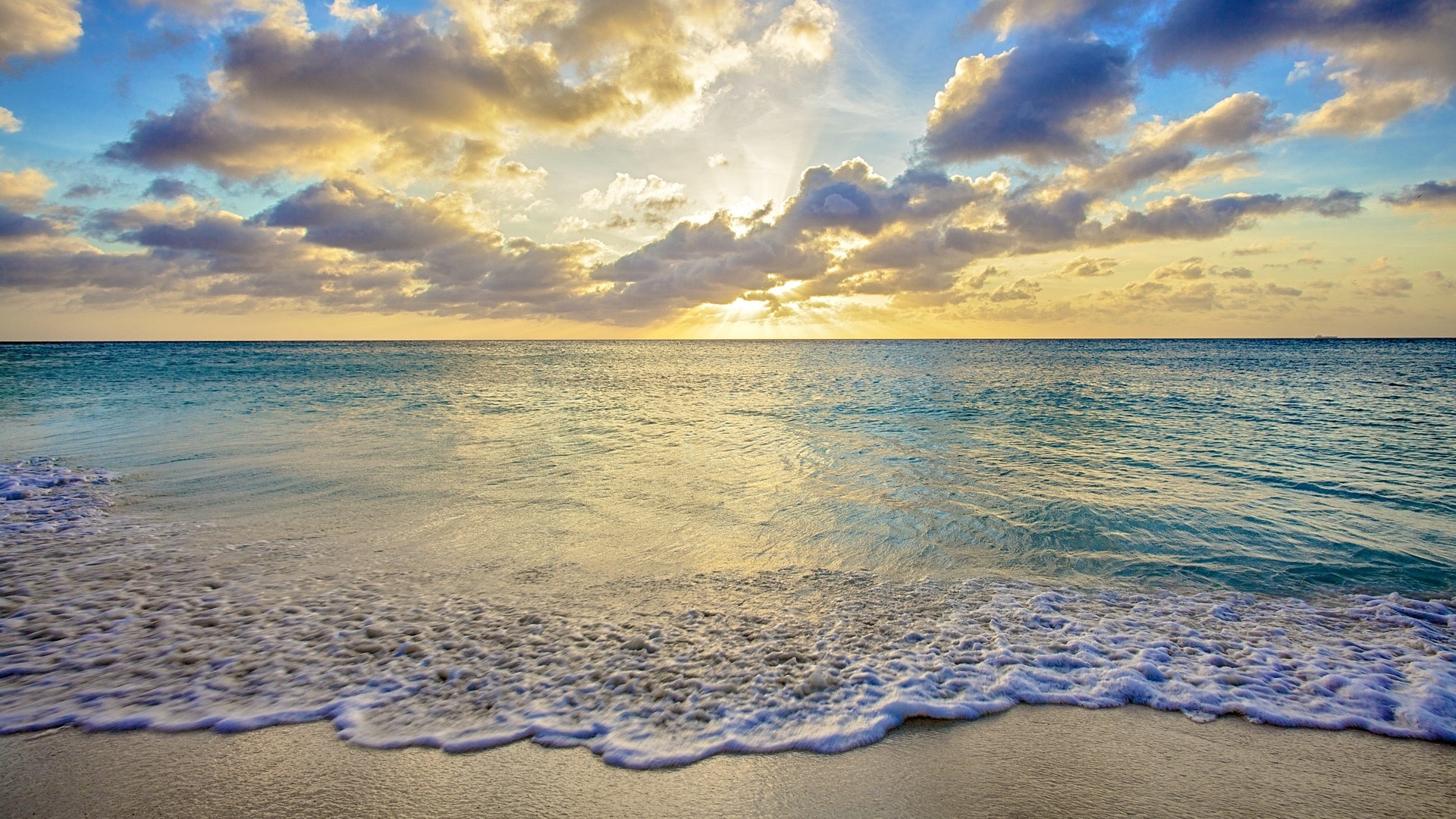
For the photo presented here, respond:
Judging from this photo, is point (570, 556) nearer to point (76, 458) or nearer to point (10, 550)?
point (10, 550)

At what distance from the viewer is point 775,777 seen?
3625mm

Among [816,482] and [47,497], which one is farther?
[816,482]

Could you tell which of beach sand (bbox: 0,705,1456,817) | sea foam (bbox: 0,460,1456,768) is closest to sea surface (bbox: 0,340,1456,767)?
sea foam (bbox: 0,460,1456,768)

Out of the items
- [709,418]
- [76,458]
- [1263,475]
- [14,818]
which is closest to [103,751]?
[14,818]

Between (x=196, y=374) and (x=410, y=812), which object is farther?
(x=196, y=374)

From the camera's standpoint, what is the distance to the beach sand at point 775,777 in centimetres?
334

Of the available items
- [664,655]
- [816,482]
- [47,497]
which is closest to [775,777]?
[664,655]

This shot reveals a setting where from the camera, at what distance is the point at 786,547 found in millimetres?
8141

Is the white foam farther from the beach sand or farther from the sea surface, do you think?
the beach sand

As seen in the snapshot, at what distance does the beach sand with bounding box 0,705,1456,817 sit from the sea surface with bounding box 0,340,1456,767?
8.3 inches

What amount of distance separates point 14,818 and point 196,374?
57.4 m

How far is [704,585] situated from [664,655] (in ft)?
5.58

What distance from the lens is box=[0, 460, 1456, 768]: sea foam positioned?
4129 millimetres

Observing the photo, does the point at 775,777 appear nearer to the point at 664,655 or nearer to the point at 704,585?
the point at 664,655
